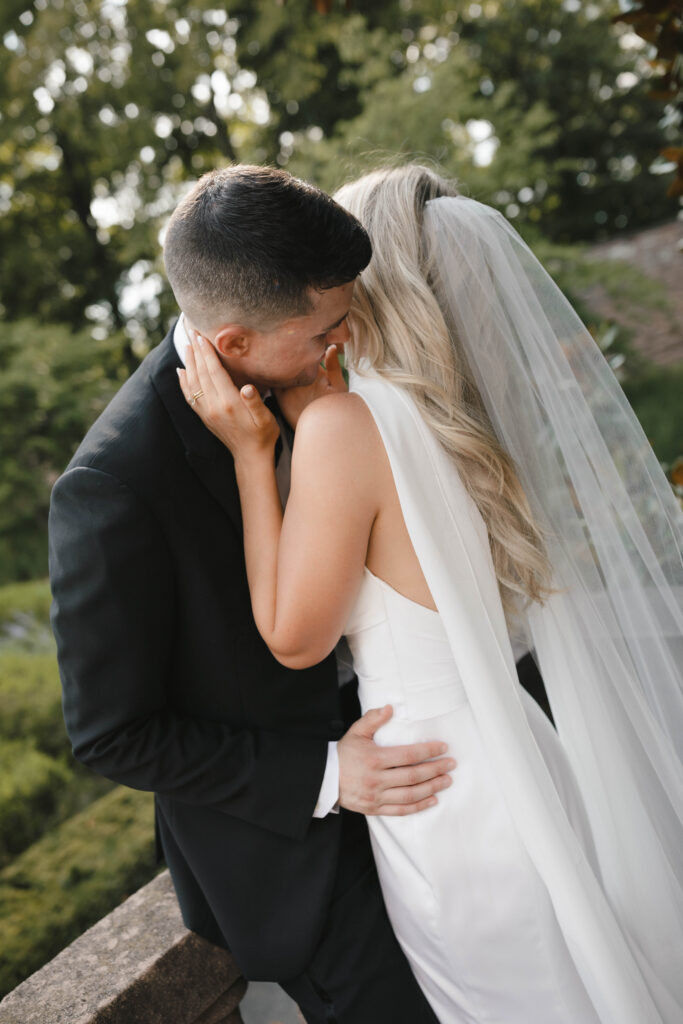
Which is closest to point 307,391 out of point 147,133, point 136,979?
point 136,979

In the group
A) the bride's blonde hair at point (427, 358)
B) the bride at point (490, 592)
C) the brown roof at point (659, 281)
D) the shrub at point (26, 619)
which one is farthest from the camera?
the brown roof at point (659, 281)

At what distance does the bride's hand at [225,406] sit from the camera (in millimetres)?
1747

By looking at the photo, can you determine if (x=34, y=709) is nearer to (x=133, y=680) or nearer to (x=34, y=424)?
(x=133, y=680)

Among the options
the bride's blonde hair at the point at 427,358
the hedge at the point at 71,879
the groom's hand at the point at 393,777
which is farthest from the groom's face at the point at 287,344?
the hedge at the point at 71,879

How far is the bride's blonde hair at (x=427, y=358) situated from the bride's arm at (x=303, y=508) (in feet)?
0.68

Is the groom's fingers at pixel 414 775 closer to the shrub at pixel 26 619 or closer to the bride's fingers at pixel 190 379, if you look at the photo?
the bride's fingers at pixel 190 379

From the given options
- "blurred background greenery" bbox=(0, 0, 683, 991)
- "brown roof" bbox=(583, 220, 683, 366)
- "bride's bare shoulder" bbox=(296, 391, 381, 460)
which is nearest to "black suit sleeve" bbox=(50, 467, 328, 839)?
"bride's bare shoulder" bbox=(296, 391, 381, 460)

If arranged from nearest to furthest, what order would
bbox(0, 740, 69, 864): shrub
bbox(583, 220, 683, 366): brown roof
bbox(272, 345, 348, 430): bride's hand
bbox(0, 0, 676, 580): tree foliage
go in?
bbox(272, 345, 348, 430): bride's hand → bbox(0, 740, 69, 864): shrub → bbox(0, 0, 676, 580): tree foliage → bbox(583, 220, 683, 366): brown roof

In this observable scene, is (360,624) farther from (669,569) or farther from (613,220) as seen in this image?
(613,220)

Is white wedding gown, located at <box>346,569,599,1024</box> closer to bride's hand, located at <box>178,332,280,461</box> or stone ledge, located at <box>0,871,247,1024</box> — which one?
bride's hand, located at <box>178,332,280,461</box>

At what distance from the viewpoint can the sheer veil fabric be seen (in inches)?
71.2

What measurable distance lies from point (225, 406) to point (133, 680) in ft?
2.06

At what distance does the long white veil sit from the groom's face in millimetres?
291

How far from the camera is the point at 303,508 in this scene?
1703 millimetres
